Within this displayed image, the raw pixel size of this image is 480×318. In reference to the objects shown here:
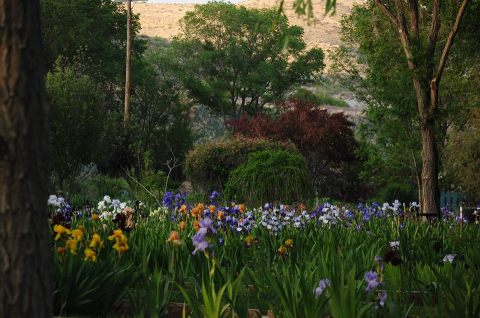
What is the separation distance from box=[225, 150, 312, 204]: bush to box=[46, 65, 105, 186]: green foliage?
5.17 meters

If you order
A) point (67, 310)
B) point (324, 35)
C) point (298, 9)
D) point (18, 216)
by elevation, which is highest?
point (298, 9)

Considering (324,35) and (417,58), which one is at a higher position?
(417,58)

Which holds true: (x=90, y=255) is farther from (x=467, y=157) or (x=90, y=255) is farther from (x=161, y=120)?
(x=161, y=120)

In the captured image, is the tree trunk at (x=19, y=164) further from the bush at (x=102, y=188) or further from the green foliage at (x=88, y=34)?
the green foliage at (x=88, y=34)

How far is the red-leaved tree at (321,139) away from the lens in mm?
31641

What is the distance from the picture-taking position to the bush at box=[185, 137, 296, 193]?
2569cm

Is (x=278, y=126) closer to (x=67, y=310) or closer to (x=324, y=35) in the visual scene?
(x=67, y=310)

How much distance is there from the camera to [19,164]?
3084mm

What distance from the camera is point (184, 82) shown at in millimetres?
A: 52656

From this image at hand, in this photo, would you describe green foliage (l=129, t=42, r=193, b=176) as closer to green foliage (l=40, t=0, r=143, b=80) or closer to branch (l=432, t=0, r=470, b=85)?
green foliage (l=40, t=0, r=143, b=80)

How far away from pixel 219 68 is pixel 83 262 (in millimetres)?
49901

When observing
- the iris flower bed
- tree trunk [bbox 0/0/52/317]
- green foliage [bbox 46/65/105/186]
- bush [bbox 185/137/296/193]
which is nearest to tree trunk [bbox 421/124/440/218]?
the iris flower bed

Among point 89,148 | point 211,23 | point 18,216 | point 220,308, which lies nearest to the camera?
point 18,216

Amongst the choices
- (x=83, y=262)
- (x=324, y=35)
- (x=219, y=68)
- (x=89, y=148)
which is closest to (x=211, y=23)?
(x=219, y=68)
